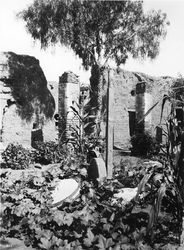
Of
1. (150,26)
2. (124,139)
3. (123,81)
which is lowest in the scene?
(124,139)

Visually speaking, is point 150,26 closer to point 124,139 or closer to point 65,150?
point 124,139

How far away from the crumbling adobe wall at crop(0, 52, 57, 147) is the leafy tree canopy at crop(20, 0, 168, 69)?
2.79 metres

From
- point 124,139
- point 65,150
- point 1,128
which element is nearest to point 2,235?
point 65,150

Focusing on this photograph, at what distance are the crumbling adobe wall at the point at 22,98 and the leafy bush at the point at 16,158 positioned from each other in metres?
2.12

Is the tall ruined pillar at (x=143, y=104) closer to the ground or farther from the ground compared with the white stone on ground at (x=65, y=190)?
farther from the ground

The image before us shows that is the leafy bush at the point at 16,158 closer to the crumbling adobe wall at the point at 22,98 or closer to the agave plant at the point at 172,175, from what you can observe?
the crumbling adobe wall at the point at 22,98

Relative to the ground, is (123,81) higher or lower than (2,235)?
higher

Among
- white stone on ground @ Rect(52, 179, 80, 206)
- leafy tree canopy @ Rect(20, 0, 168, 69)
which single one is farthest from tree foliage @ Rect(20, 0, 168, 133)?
white stone on ground @ Rect(52, 179, 80, 206)

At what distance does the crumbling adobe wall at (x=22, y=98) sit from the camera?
414 inches

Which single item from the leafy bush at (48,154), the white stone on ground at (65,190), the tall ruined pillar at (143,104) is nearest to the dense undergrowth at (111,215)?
the white stone on ground at (65,190)

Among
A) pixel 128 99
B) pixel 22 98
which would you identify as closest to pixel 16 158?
pixel 22 98

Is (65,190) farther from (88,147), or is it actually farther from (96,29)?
(96,29)

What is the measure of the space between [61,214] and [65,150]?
18.6ft

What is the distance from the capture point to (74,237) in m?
3.04
